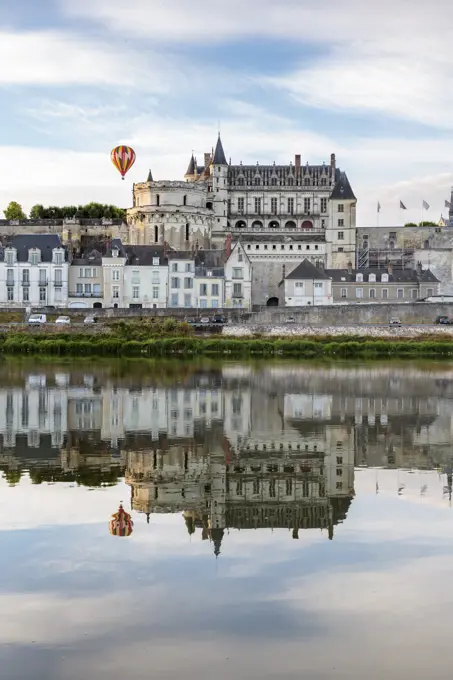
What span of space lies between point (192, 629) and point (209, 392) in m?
18.0

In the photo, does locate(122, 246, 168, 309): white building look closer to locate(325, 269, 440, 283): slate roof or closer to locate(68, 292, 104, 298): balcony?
locate(68, 292, 104, 298): balcony

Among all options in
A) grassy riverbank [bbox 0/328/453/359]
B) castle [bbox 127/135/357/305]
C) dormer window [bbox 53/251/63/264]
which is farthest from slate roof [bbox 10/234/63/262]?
grassy riverbank [bbox 0/328/453/359]

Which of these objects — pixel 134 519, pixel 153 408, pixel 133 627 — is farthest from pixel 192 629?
pixel 153 408

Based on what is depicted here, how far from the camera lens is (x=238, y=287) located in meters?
54.0

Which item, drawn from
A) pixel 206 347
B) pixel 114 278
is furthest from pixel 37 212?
pixel 206 347

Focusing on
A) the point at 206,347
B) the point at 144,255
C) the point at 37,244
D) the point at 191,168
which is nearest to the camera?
the point at 206,347

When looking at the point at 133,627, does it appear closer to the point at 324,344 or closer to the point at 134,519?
the point at 134,519

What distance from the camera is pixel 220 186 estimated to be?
69.6 meters

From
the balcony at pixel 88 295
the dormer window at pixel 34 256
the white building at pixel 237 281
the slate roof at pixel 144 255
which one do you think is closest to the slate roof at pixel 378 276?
the white building at pixel 237 281

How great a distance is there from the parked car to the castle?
14129 mm

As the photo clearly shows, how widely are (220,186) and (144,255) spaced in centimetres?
1678

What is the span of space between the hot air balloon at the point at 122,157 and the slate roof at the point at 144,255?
353 inches

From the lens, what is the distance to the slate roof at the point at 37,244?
176 feet

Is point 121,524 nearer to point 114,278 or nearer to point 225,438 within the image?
point 225,438
